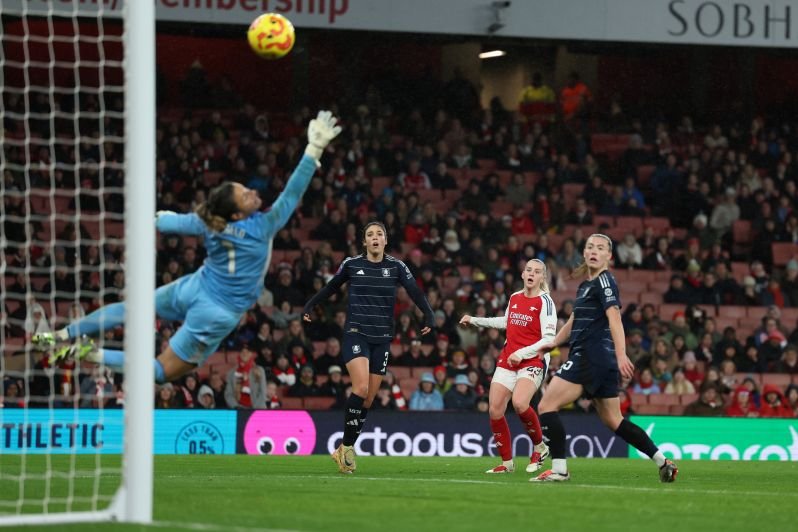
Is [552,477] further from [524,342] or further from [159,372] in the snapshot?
[159,372]

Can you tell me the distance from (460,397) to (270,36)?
452 inches

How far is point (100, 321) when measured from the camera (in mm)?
9398

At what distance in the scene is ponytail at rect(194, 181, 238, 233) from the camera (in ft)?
30.7

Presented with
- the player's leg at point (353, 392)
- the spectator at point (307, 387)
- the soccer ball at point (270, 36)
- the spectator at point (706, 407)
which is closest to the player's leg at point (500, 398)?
the player's leg at point (353, 392)

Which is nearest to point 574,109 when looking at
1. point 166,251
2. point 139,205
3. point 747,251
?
point 747,251

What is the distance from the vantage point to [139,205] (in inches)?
323

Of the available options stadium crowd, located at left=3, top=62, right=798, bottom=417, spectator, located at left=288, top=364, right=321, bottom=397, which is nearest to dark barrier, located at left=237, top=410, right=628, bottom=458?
stadium crowd, located at left=3, top=62, right=798, bottom=417

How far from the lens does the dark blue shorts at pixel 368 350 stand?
1305 cm

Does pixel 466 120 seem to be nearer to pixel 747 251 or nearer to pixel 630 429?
pixel 747 251

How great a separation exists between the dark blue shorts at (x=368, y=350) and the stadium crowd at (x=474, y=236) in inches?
240

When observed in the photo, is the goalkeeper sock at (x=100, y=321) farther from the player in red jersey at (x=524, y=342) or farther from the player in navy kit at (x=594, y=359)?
the player in red jersey at (x=524, y=342)

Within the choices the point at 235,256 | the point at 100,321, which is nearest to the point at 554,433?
the point at 235,256

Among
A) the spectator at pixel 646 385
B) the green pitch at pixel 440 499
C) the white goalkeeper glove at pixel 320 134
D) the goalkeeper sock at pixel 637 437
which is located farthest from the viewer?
the spectator at pixel 646 385

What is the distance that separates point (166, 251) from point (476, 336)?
17.3 ft
